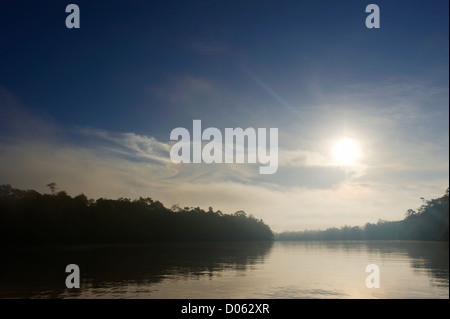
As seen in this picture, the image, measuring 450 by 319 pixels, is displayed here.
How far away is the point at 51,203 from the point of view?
503 feet

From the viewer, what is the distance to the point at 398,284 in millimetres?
40000

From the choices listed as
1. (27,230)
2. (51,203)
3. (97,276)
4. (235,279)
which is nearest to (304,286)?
(235,279)

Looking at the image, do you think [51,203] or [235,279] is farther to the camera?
[51,203]

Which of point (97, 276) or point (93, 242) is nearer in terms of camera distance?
point (97, 276)

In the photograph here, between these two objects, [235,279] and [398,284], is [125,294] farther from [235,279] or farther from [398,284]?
[398,284]

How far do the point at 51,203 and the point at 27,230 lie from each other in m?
17.9
